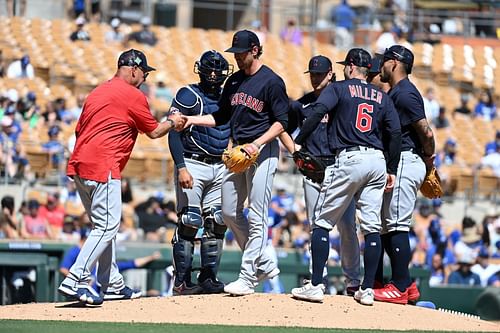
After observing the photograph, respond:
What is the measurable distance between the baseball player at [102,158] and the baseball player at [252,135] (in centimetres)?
54

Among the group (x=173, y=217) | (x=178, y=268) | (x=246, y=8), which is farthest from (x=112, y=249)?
(x=246, y=8)

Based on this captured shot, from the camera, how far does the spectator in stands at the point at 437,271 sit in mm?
16203

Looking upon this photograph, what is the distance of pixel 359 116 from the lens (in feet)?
29.2

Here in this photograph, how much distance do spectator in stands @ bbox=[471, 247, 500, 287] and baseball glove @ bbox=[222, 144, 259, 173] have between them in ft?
26.9

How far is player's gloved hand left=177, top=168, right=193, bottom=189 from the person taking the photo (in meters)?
9.30

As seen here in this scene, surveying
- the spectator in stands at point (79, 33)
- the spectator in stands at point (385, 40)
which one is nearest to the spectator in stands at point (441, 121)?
the spectator in stands at point (385, 40)

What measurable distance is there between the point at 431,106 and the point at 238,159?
51.2 ft

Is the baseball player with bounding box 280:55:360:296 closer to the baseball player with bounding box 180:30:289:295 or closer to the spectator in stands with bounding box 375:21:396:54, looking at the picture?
the baseball player with bounding box 180:30:289:295

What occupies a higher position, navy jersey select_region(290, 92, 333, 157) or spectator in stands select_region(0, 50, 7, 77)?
spectator in stands select_region(0, 50, 7, 77)

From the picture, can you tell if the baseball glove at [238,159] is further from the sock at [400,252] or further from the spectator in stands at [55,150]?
the spectator in stands at [55,150]

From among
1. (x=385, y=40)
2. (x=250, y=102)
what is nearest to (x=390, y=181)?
(x=250, y=102)

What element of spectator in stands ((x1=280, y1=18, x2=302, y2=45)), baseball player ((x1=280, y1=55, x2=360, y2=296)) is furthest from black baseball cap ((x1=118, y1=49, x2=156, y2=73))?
spectator in stands ((x1=280, y1=18, x2=302, y2=45))

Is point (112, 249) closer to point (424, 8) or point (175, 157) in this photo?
point (175, 157)

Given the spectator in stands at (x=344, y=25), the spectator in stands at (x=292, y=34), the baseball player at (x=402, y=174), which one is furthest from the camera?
the spectator in stands at (x=344, y=25)
